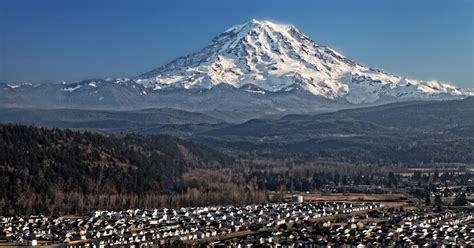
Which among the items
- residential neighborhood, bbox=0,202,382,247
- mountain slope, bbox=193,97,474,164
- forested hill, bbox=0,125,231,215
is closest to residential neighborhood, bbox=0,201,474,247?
residential neighborhood, bbox=0,202,382,247

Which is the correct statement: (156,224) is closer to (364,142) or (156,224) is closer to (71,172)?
(71,172)

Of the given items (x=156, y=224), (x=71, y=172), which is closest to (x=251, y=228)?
(x=156, y=224)

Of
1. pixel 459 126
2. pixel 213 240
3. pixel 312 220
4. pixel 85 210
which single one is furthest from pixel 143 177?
pixel 459 126

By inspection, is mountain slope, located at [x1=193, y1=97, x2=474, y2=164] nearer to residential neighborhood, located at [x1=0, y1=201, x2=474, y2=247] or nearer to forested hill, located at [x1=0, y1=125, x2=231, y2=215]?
forested hill, located at [x1=0, y1=125, x2=231, y2=215]

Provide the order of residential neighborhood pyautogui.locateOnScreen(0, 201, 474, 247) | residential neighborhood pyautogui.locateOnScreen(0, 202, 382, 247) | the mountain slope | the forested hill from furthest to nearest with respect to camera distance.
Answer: the mountain slope
the forested hill
residential neighborhood pyautogui.locateOnScreen(0, 202, 382, 247)
residential neighborhood pyautogui.locateOnScreen(0, 201, 474, 247)

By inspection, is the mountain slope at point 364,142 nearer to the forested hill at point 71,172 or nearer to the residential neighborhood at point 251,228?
the forested hill at point 71,172

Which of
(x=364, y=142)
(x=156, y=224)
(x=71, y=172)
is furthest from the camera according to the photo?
(x=364, y=142)

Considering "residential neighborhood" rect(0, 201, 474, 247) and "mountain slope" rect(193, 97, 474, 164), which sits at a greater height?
"mountain slope" rect(193, 97, 474, 164)

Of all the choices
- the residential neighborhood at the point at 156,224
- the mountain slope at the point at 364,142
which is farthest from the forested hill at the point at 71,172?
the mountain slope at the point at 364,142
